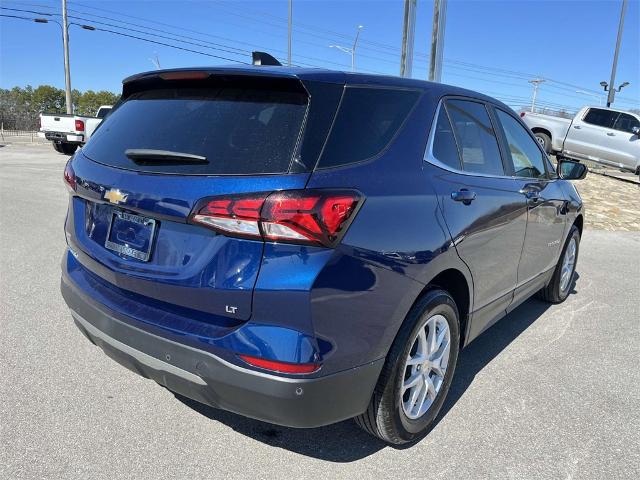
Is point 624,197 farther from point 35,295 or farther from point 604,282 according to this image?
point 35,295

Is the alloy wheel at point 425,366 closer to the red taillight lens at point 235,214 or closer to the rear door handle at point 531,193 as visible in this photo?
the red taillight lens at point 235,214

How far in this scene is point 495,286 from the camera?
3.26m

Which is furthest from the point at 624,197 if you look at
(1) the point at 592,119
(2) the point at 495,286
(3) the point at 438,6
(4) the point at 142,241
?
(4) the point at 142,241

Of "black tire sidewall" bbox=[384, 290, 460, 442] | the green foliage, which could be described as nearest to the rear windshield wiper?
"black tire sidewall" bbox=[384, 290, 460, 442]

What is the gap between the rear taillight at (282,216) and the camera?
1.91 m

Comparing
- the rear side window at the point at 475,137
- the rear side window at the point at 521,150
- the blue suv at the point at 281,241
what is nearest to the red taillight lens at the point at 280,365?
the blue suv at the point at 281,241

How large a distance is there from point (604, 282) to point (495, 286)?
3.40m

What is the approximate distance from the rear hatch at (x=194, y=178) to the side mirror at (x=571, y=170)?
305 centimetres

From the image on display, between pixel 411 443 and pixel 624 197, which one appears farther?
pixel 624 197

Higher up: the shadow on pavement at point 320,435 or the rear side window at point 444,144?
the rear side window at point 444,144

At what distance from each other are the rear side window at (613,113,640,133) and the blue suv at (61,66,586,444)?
15418 millimetres

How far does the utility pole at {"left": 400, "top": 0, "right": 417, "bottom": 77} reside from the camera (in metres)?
17.3

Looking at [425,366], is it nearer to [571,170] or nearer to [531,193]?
[531,193]

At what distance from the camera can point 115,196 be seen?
7.51ft
